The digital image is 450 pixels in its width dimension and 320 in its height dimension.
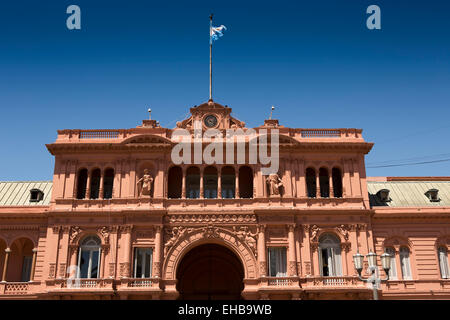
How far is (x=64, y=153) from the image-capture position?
150 feet

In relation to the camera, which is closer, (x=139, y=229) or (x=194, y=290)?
(x=139, y=229)

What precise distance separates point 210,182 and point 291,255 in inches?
421

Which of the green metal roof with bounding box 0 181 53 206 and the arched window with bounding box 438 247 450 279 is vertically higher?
the green metal roof with bounding box 0 181 53 206

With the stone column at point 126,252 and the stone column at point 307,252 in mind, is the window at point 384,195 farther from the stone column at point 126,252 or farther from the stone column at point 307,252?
the stone column at point 126,252

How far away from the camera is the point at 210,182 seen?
4688cm

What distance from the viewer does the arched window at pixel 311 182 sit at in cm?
4647

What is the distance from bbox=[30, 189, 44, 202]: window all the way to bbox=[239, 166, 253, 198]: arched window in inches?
817

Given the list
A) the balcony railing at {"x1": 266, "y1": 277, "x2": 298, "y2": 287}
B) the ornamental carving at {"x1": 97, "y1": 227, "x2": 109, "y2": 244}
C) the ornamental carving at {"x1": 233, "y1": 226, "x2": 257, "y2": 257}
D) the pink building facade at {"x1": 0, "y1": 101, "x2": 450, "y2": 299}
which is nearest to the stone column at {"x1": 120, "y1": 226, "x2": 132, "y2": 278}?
the pink building facade at {"x1": 0, "y1": 101, "x2": 450, "y2": 299}

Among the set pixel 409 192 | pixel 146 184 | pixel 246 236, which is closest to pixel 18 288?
pixel 146 184

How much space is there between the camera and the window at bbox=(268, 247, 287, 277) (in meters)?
42.2

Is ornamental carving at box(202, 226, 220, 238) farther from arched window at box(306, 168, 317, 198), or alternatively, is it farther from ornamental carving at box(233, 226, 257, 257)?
arched window at box(306, 168, 317, 198)
